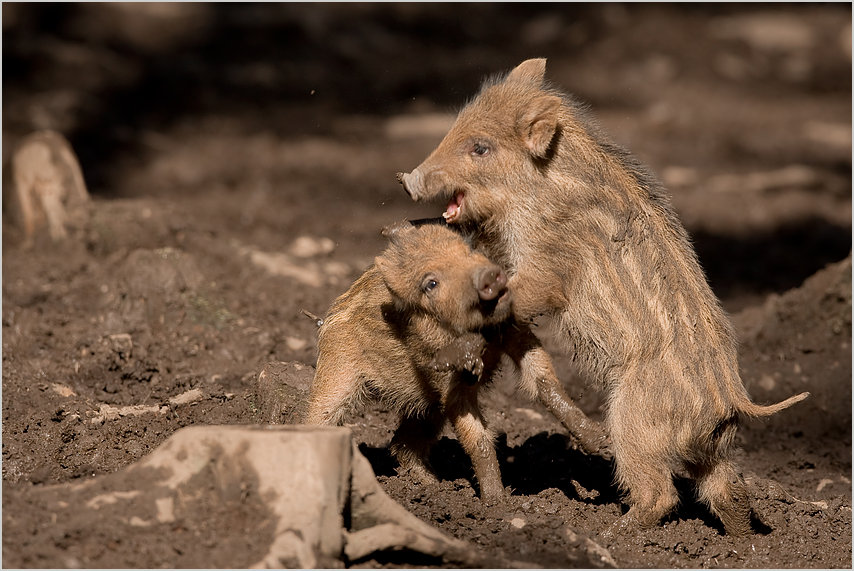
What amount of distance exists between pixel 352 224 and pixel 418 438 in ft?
16.1

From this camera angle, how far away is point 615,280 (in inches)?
212

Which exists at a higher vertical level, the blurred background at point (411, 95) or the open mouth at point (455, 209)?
the blurred background at point (411, 95)

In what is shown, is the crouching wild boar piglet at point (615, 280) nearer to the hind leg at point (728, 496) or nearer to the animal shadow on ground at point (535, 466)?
the hind leg at point (728, 496)

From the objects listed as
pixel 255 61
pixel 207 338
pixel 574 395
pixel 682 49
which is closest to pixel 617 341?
pixel 574 395

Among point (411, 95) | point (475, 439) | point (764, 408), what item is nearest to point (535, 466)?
point (475, 439)

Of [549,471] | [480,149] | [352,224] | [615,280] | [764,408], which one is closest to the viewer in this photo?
[764,408]

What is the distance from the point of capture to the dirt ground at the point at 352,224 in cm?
536

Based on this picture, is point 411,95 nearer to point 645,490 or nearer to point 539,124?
point 539,124

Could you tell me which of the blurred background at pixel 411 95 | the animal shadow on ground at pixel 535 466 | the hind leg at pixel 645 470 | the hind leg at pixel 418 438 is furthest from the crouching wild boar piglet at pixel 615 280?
the blurred background at pixel 411 95

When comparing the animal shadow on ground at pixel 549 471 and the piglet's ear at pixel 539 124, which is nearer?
the piglet's ear at pixel 539 124

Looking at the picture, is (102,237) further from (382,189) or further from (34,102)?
(34,102)

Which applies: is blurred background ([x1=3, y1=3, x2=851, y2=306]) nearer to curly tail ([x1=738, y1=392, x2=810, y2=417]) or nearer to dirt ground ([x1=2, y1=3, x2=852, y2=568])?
dirt ground ([x1=2, y1=3, x2=852, y2=568])

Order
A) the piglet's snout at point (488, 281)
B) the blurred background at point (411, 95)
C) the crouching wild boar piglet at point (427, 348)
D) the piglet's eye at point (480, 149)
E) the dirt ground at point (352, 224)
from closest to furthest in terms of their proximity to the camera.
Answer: the piglet's snout at point (488, 281) < the crouching wild boar piglet at point (427, 348) < the dirt ground at point (352, 224) < the piglet's eye at point (480, 149) < the blurred background at point (411, 95)

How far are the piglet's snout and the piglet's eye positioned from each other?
0.78 meters
